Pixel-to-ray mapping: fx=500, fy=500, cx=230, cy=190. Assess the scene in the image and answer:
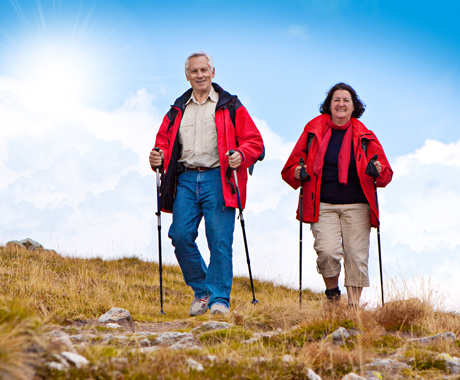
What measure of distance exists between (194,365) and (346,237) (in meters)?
4.10

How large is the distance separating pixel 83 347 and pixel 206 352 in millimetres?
973

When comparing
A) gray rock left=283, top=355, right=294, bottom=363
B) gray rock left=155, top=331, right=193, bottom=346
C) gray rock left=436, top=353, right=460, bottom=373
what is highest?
gray rock left=283, top=355, right=294, bottom=363

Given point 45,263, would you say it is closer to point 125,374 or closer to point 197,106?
point 197,106

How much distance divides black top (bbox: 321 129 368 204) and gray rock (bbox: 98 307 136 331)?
10.5 ft

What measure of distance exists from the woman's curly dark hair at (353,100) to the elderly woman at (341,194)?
0.16m

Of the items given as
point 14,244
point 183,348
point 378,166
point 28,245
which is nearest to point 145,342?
point 183,348

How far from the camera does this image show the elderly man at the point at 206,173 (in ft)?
22.7

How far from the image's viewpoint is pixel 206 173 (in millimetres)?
6988

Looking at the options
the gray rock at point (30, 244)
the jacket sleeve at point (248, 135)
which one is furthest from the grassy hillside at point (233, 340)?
the gray rock at point (30, 244)

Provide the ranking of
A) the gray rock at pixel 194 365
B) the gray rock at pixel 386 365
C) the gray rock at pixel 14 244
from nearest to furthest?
the gray rock at pixel 194 365, the gray rock at pixel 386 365, the gray rock at pixel 14 244

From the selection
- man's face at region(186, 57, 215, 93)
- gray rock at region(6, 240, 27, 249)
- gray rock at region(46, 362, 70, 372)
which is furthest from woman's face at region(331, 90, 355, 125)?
gray rock at region(6, 240, 27, 249)

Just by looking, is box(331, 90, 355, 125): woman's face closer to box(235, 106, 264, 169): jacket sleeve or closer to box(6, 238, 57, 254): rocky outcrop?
box(235, 106, 264, 169): jacket sleeve

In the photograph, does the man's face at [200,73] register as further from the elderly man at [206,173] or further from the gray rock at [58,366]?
the gray rock at [58,366]

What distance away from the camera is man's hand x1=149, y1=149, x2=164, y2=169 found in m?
7.36
